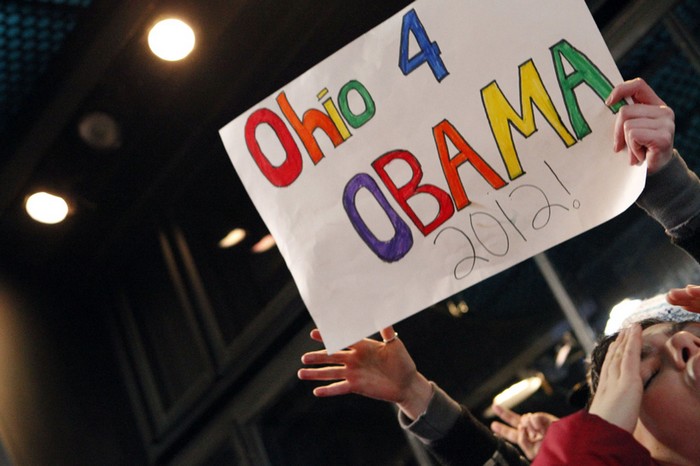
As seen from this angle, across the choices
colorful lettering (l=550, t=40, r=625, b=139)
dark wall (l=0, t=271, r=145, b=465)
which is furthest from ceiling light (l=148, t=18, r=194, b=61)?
colorful lettering (l=550, t=40, r=625, b=139)

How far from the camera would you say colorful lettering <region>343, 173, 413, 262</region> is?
1236 millimetres

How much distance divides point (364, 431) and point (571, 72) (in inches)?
55.4

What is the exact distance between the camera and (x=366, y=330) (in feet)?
4.02

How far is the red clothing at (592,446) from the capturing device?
885mm

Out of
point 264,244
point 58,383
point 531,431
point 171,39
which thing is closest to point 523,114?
point 531,431

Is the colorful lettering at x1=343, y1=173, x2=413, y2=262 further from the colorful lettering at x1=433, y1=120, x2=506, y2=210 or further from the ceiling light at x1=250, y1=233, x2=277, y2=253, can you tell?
the ceiling light at x1=250, y1=233, x2=277, y2=253

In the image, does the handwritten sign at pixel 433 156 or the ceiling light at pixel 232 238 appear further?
the ceiling light at pixel 232 238

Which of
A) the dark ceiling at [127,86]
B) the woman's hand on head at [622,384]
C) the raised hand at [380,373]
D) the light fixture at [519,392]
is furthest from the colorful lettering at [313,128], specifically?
the light fixture at [519,392]

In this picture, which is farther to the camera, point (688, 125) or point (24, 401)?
point (24, 401)

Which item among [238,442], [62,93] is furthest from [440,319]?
[62,93]

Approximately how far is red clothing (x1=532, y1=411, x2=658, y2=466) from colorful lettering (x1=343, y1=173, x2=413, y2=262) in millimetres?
386

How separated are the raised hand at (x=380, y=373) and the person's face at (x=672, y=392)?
0.41 meters

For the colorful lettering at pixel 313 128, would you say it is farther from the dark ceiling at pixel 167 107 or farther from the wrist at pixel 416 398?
the dark ceiling at pixel 167 107

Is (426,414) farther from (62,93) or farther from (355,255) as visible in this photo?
(62,93)
